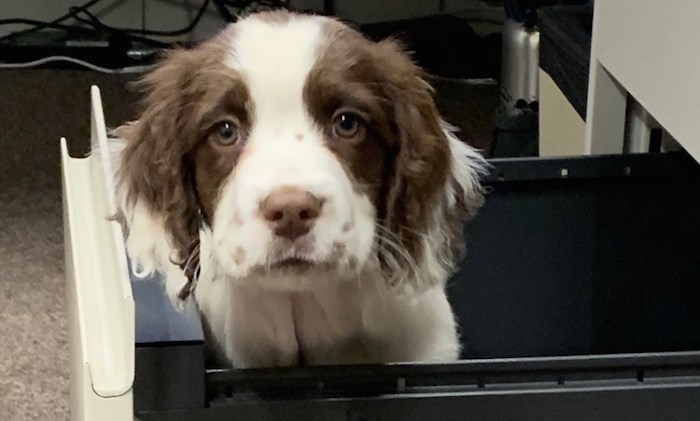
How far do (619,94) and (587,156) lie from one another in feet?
0.35

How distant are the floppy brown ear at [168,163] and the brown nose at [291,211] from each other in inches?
6.7

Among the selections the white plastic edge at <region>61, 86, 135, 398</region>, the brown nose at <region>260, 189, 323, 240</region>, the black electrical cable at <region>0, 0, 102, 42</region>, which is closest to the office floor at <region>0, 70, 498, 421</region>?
the black electrical cable at <region>0, 0, 102, 42</region>

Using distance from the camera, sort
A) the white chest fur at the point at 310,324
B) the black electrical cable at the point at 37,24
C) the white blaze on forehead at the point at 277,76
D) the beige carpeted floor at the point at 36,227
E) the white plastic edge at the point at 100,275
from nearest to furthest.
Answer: the white plastic edge at the point at 100,275, the white blaze on forehead at the point at 277,76, the white chest fur at the point at 310,324, the beige carpeted floor at the point at 36,227, the black electrical cable at the point at 37,24

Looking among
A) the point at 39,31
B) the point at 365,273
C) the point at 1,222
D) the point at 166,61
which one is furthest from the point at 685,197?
the point at 39,31

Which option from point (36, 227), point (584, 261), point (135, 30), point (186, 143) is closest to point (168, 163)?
point (186, 143)

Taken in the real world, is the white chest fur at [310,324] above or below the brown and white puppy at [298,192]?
below

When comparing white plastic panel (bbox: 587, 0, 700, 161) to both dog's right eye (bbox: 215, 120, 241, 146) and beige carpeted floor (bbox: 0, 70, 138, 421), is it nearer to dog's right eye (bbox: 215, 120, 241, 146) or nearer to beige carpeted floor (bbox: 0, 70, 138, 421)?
dog's right eye (bbox: 215, 120, 241, 146)

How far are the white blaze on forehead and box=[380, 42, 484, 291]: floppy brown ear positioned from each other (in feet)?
0.34

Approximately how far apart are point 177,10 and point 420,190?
6.48 ft

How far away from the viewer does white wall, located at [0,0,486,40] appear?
2803 mm

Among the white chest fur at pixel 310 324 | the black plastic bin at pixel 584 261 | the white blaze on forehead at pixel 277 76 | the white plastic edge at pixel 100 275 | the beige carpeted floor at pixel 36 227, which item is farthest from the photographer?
the beige carpeted floor at pixel 36 227

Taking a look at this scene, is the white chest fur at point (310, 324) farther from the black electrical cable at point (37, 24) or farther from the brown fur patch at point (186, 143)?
the black electrical cable at point (37, 24)

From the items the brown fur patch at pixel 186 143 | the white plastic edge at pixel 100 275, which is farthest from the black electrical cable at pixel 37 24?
the brown fur patch at pixel 186 143

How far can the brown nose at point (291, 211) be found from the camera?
0.83 metres
